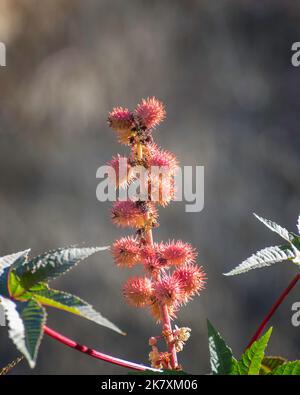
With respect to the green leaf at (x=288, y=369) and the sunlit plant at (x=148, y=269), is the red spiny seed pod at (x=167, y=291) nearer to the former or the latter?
the sunlit plant at (x=148, y=269)

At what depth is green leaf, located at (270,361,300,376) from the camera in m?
0.45

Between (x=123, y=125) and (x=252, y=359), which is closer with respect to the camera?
(x=252, y=359)

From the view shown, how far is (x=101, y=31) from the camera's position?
1420mm

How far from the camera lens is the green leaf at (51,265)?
43 centimetres

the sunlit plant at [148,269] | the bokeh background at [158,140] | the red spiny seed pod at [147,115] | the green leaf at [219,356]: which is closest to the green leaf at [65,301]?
the sunlit plant at [148,269]

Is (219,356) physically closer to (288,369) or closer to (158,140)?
(288,369)

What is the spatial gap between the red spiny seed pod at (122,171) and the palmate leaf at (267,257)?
5.5 inches

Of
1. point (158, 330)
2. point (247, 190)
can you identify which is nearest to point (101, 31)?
point (247, 190)

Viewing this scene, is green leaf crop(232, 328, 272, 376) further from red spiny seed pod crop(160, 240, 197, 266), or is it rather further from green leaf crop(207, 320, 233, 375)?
red spiny seed pod crop(160, 240, 197, 266)

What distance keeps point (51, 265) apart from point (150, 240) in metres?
0.15

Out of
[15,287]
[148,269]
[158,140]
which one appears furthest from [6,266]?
[158,140]

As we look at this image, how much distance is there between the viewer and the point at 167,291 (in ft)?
1.79
